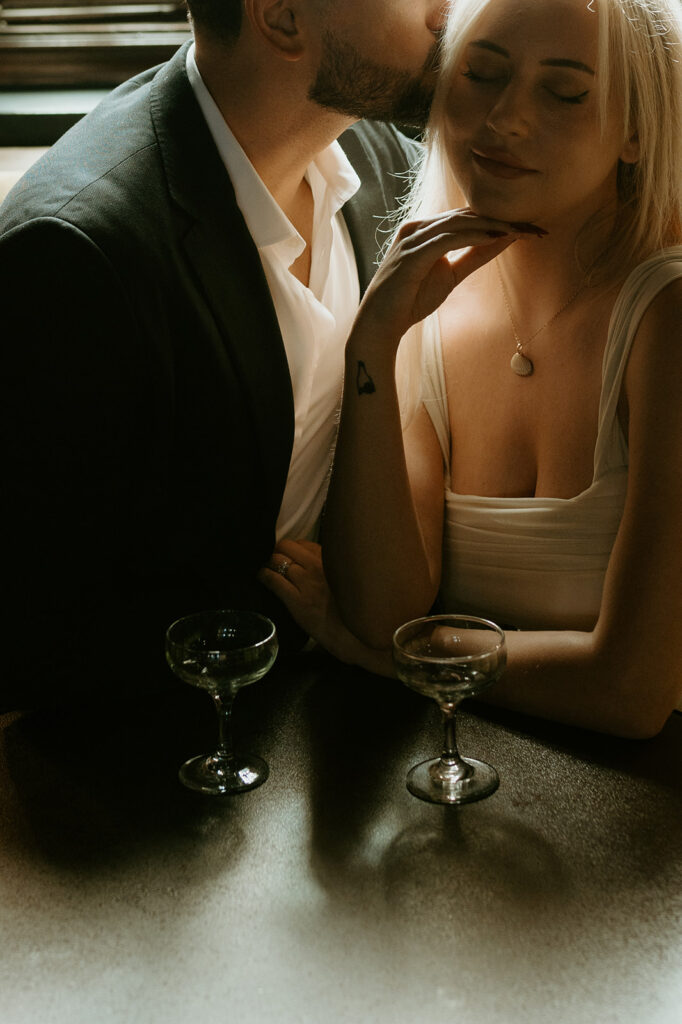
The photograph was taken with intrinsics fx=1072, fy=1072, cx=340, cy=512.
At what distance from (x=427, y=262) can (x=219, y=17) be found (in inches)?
22.2

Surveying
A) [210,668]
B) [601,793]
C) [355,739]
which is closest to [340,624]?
[355,739]

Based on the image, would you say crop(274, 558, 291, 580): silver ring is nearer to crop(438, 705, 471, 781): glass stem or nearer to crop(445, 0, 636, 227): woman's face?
crop(438, 705, 471, 781): glass stem

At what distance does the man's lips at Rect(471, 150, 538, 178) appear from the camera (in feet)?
4.54

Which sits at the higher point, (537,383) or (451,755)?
(537,383)

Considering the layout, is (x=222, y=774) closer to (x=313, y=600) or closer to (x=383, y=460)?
(x=313, y=600)

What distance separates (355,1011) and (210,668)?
1.42ft

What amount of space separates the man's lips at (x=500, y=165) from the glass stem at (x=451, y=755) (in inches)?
27.4

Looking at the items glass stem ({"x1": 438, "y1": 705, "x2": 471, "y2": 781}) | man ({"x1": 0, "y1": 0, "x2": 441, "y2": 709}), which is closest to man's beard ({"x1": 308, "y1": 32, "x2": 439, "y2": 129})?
man ({"x1": 0, "y1": 0, "x2": 441, "y2": 709})

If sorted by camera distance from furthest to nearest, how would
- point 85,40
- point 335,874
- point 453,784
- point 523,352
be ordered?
point 85,40, point 523,352, point 453,784, point 335,874

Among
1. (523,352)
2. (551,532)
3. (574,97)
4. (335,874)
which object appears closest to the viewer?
(335,874)

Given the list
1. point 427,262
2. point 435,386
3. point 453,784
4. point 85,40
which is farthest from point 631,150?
point 85,40

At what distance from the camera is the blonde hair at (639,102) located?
4.30 ft

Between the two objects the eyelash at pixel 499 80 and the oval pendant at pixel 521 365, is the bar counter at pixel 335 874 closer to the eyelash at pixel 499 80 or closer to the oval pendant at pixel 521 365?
the oval pendant at pixel 521 365

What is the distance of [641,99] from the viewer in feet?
4.39
